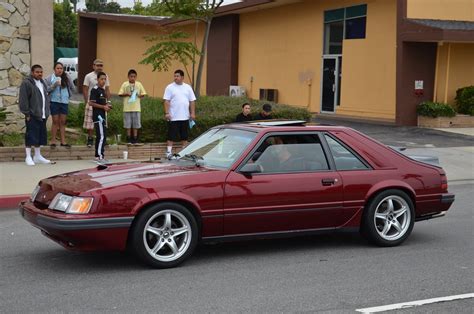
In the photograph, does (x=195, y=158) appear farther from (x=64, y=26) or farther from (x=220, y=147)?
(x=64, y=26)

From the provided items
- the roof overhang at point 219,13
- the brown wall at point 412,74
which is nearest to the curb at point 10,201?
the brown wall at point 412,74

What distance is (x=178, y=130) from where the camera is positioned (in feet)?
45.1

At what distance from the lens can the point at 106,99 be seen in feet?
42.5

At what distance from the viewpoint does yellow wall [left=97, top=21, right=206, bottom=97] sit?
39312 mm

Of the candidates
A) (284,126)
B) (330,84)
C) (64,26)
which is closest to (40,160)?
(284,126)

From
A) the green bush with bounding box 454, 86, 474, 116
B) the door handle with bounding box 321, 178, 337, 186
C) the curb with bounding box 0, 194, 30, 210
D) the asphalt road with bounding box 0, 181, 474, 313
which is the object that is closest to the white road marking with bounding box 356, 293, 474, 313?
the asphalt road with bounding box 0, 181, 474, 313

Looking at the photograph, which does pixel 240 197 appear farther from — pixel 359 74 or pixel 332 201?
pixel 359 74

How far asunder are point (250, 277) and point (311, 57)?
71.4 ft

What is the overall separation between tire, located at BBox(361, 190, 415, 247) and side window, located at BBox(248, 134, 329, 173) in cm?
72

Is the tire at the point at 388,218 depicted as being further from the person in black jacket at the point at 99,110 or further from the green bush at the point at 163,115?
the green bush at the point at 163,115

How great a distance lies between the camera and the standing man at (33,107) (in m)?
12.2

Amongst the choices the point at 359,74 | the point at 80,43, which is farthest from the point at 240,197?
the point at 80,43

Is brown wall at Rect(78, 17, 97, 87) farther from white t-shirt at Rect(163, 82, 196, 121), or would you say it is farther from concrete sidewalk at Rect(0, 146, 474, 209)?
white t-shirt at Rect(163, 82, 196, 121)

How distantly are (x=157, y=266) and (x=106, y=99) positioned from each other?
7.25 meters
